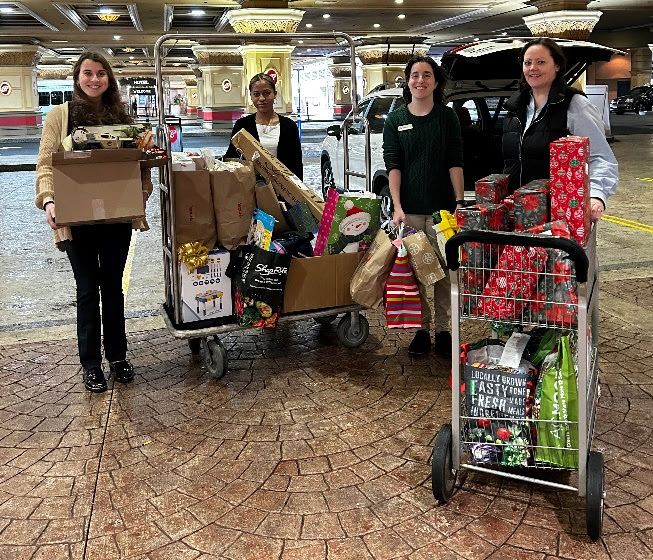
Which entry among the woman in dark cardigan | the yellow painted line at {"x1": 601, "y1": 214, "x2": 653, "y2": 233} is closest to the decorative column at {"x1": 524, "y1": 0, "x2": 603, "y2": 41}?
the yellow painted line at {"x1": 601, "y1": 214, "x2": 653, "y2": 233}

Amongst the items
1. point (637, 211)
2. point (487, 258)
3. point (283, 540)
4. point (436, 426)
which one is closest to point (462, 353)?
point (487, 258)

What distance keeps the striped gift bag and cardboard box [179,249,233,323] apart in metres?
0.93

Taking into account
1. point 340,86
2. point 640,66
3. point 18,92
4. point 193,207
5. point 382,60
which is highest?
point 340,86

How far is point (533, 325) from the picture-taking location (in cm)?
270

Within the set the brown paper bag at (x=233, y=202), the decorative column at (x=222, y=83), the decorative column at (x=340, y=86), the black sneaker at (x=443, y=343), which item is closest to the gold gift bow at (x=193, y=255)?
the brown paper bag at (x=233, y=202)

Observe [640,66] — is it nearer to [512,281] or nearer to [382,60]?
[382,60]

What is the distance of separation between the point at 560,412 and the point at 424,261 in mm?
1524

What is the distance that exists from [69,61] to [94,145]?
44.2 meters

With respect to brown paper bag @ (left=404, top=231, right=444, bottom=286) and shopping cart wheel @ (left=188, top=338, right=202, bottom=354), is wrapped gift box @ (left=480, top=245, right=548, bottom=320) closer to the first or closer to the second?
brown paper bag @ (left=404, top=231, right=444, bottom=286)

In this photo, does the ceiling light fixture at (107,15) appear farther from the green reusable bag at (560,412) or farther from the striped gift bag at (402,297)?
the green reusable bag at (560,412)

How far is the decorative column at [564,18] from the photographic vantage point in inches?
757

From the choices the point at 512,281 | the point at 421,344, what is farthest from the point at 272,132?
the point at 512,281

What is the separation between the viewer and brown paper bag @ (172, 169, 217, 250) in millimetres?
4113

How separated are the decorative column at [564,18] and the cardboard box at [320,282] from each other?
56.8 ft
